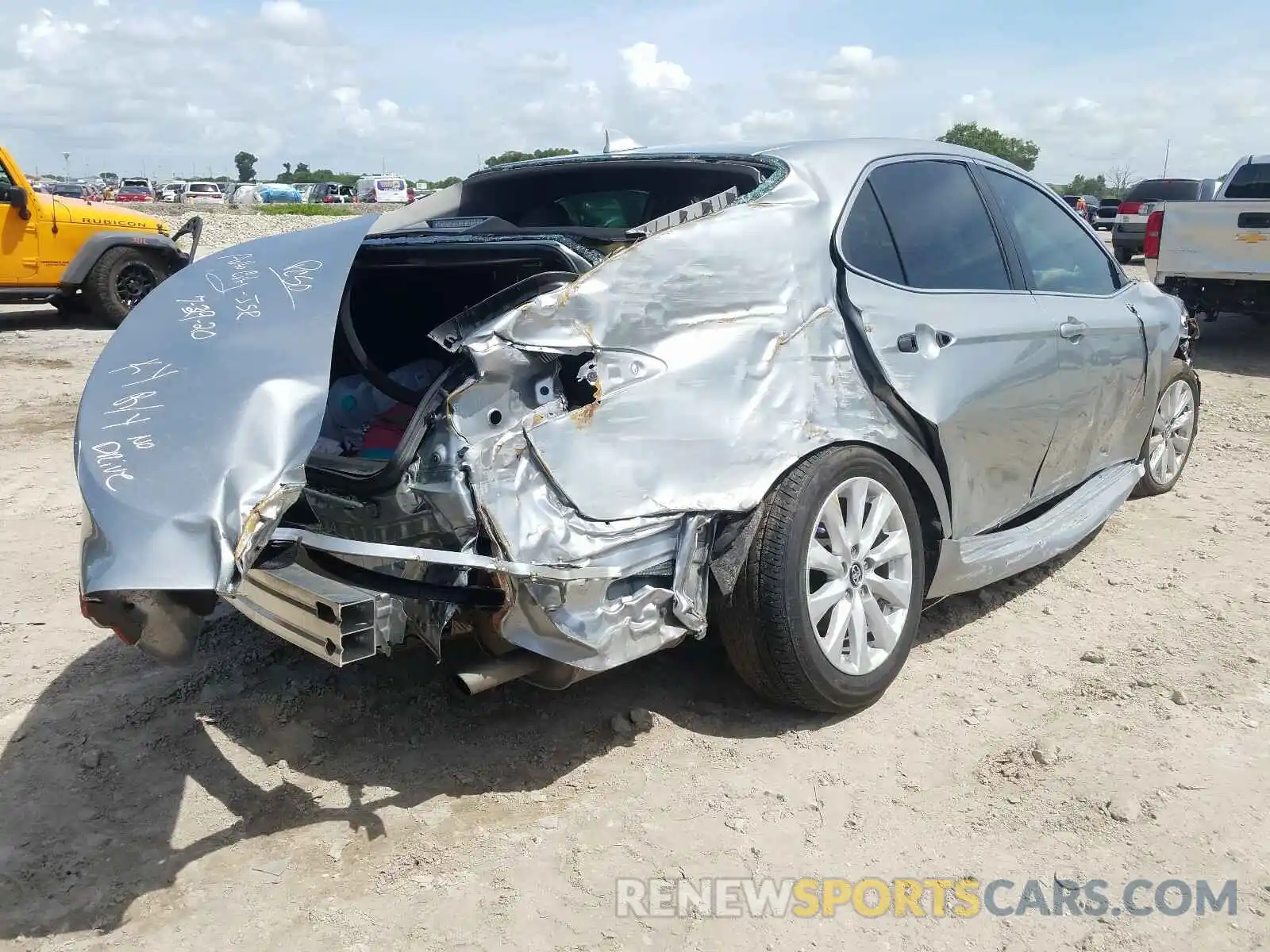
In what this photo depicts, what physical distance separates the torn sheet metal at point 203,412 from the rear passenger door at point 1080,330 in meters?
2.66

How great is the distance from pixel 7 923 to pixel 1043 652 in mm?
3323

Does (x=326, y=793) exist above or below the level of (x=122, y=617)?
below

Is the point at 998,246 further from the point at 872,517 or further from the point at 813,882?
the point at 813,882

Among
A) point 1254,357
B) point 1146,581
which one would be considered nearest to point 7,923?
point 1146,581

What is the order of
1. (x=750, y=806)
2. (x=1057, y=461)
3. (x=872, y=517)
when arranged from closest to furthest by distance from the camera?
(x=750, y=806) < (x=872, y=517) < (x=1057, y=461)

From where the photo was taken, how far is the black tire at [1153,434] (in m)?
5.21

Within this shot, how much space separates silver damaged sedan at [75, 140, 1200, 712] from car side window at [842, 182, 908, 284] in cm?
1

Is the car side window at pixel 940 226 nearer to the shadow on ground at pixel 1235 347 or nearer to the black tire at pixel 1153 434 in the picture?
the black tire at pixel 1153 434

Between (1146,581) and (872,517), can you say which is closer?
(872,517)

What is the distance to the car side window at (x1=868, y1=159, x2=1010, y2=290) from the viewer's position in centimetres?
349

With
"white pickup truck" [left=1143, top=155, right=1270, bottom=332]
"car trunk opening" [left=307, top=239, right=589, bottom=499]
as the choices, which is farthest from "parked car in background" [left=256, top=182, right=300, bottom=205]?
"car trunk opening" [left=307, top=239, right=589, bottom=499]

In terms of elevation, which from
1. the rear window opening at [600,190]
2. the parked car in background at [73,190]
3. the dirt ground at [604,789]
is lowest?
the dirt ground at [604,789]

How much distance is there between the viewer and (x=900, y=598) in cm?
329

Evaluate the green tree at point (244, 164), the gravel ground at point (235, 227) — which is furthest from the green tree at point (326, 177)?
the gravel ground at point (235, 227)
